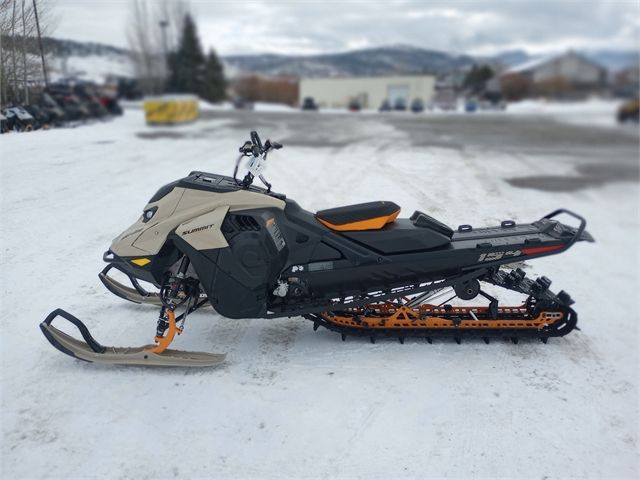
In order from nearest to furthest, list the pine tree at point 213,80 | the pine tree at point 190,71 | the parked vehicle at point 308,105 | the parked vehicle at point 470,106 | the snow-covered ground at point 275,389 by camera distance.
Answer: the snow-covered ground at point 275,389
the pine tree at point 190,71
the parked vehicle at point 470,106
the parked vehicle at point 308,105
the pine tree at point 213,80

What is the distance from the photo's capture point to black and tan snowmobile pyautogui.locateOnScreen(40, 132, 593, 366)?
3.43 m

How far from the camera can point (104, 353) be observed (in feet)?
11.0

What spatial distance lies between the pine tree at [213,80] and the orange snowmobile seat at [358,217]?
3510 centimetres

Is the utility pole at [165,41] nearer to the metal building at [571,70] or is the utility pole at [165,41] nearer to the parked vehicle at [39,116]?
the parked vehicle at [39,116]

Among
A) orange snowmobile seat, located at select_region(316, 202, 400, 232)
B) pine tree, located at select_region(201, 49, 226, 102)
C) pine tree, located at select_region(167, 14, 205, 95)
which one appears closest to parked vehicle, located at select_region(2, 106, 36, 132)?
orange snowmobile seat, located at select_region(316, 202, 400, 232)

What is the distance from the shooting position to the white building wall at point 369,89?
4716 cm

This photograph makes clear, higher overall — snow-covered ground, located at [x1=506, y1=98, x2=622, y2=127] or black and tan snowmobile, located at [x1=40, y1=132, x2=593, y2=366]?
snow-covered ground, located at [x1=506, y1=98, x2=622, y2=127]

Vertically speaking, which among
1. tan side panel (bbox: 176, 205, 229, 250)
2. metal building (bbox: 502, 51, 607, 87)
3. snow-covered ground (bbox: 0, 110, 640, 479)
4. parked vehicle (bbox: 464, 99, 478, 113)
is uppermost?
metal building (bbox: 502, 51, 607, 87)

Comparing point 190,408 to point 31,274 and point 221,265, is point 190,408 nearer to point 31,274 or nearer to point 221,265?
point 221,265

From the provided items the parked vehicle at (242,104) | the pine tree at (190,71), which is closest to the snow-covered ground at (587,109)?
the parked vehicle at (242,104)

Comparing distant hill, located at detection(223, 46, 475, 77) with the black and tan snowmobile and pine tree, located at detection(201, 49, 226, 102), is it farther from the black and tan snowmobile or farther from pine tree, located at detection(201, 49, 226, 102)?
the black and tan snowmobile

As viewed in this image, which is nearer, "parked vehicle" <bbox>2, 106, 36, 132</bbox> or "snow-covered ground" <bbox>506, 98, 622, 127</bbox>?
"parked vehicle" <bbox>2, 106, 36, 132</bbox>

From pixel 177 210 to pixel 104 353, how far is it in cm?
115

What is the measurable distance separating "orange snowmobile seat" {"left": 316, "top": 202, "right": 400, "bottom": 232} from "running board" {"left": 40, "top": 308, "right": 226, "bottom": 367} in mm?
1332
